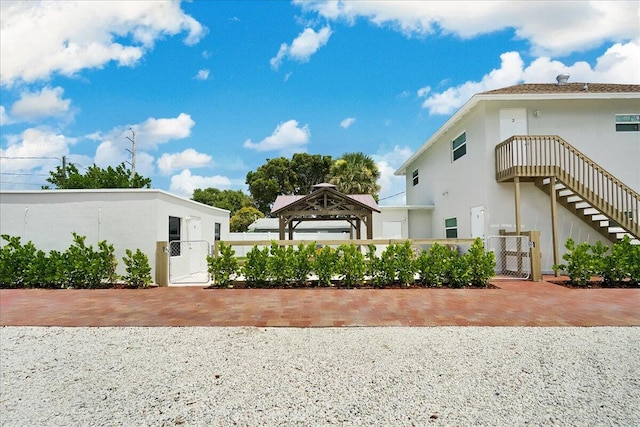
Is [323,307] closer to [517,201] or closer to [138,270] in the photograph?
[138,270]

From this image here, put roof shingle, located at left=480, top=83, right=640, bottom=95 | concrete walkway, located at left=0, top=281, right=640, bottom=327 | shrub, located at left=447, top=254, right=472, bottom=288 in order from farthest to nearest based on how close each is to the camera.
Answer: roof shingle, located at left=480, top=83, right=640, bottom=95 → shrub, located at left=447, top=254, right=472, bottom=288 → concrete walkway, located at left=0, top=281, right=640, bottom=327

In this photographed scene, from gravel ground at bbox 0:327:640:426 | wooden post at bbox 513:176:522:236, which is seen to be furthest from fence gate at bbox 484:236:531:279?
gravel ground at bbox 0:327:640:426

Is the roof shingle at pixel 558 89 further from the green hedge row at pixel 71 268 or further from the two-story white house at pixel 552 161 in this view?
the green hedge row at pixel 71 268

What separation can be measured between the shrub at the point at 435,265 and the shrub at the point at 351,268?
1.39m

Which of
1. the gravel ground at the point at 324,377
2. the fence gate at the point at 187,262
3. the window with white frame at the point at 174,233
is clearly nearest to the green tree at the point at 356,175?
the fence gate at the point at 187,262

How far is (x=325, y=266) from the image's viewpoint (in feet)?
30.6

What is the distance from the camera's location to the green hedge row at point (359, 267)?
922 cm

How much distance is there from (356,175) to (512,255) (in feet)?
52.2

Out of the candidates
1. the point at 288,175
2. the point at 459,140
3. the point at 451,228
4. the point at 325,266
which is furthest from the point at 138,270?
the point at 288,175

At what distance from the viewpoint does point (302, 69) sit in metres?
15.8

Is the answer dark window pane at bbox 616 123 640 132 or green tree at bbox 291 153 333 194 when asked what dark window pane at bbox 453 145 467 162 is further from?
green tree at bbox 291 153 333 194

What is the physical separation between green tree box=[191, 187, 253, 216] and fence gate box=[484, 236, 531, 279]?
3199 centimetres

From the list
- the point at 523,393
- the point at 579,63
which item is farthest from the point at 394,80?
the point at 523,393

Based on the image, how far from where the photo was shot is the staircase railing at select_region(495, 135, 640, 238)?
10.5 meters
